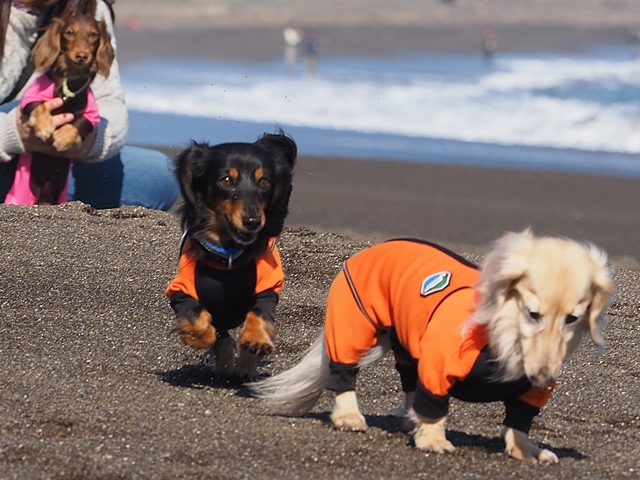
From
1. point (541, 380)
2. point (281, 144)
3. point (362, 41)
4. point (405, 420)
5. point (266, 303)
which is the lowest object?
point (405, 420)

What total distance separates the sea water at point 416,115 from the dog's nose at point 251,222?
8.55m

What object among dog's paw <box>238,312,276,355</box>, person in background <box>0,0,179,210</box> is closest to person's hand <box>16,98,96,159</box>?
person in background <box>0,0,179,210</box>

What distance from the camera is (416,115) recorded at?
1683 centimetres

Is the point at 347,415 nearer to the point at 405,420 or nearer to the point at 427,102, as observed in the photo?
the point at 405,420

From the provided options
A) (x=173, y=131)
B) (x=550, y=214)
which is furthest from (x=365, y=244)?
(x=173, y=131)

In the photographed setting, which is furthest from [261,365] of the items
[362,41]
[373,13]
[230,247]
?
[373,13]

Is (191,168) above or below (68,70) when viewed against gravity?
below

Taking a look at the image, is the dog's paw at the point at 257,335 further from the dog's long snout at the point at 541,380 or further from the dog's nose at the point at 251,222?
the dog's long snout at the point at 541,380

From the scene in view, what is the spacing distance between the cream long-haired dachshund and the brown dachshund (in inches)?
127

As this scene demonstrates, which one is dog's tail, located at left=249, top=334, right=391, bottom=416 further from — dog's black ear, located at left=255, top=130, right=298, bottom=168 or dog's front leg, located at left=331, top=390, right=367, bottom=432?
dog's black ear, located at left=255, top=130, right=298, bottom=168

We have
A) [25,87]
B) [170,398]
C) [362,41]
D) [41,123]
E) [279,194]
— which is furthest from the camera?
[362,41]

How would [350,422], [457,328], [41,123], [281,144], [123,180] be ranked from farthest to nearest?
[123,180]
[41,123]
[281,144]
[350,422]
[457,328]

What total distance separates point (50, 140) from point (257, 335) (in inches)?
118

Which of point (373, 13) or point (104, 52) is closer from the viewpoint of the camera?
point (104, 52)
